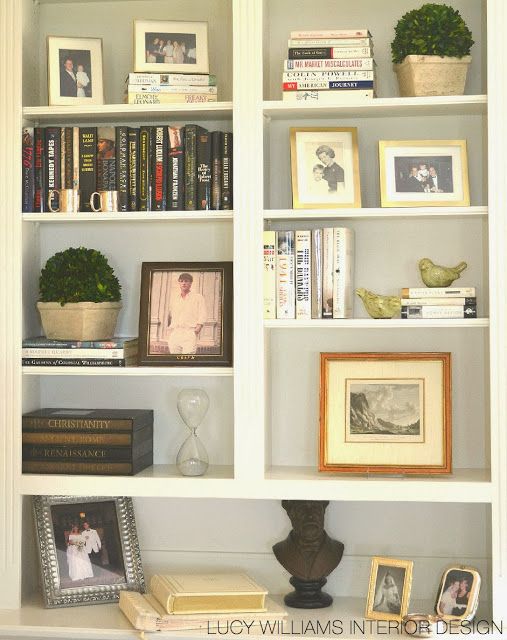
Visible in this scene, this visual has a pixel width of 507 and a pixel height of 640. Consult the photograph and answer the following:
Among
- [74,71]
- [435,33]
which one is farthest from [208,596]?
[435,33]

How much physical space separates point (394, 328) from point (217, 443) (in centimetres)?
65

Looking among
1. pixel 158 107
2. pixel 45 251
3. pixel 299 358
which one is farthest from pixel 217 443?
pixel 158 107

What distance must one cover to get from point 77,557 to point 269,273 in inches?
40.1

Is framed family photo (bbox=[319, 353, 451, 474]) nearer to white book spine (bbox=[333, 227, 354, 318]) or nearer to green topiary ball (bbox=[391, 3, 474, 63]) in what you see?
white book spine (bbox=[333, 227, 354, 318])

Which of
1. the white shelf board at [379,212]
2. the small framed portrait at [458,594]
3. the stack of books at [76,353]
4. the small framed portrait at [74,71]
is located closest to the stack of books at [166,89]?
the small framed portrait at [74,71]

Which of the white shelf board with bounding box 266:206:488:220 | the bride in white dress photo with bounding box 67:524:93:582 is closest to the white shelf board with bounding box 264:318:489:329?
the white shelf board with bounding box 266:206:488:220

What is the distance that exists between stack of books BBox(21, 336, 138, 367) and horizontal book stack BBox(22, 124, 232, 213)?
0.39 metres

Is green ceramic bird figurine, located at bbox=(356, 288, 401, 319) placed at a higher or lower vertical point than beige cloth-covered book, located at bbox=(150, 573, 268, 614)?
higher

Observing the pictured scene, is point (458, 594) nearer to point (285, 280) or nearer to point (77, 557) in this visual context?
point (285, 280)

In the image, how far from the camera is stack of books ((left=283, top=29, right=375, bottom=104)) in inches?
104

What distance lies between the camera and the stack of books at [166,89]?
273 cm

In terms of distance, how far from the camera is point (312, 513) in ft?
8.87

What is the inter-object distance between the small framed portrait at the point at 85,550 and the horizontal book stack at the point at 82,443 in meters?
0.13

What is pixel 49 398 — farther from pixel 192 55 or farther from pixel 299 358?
pixel 192 55
